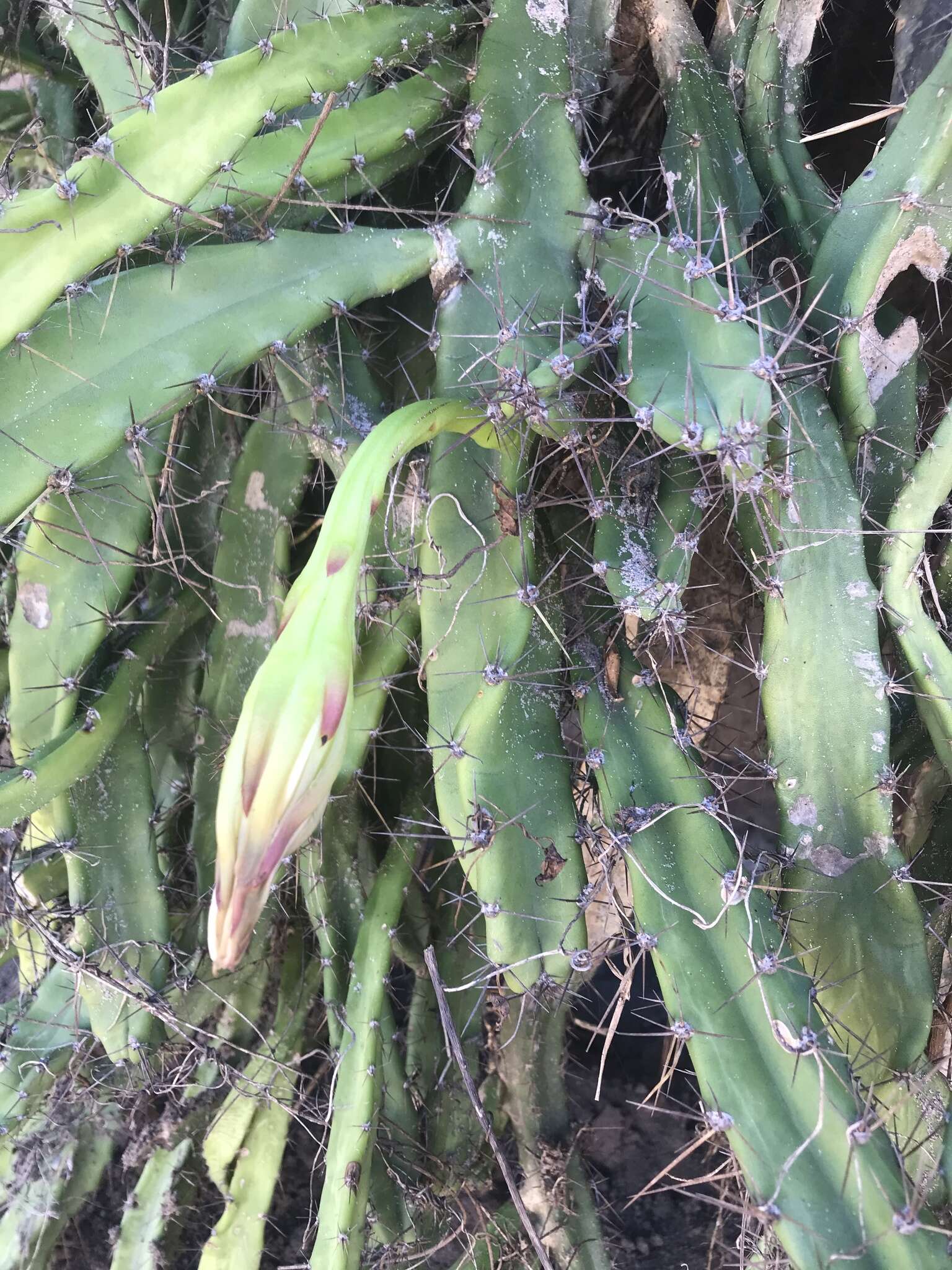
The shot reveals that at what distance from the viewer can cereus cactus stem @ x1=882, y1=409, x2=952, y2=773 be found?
0.90 metres

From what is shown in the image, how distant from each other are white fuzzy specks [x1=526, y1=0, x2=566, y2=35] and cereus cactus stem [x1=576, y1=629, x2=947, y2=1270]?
763 millimetres

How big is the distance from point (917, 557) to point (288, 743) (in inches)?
27.3

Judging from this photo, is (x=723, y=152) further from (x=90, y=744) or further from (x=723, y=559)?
(x=90, y=744)

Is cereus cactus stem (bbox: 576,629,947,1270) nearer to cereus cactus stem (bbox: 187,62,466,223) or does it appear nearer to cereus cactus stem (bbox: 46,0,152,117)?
cereus cactus stem (bbox: 187,62,466,223)

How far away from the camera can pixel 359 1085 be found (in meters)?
1.02

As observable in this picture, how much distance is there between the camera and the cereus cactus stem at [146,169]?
0.80m

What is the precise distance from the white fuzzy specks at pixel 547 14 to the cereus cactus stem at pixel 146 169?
0.85 feet

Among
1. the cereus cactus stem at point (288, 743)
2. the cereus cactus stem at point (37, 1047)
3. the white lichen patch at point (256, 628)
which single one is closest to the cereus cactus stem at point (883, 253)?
the cereus cactus stem at point (288, 743)

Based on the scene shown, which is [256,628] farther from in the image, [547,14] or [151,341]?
[547,14]

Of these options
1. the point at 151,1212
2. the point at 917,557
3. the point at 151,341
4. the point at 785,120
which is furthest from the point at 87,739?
the point at 785,120

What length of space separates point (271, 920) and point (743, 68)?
1.32 metres

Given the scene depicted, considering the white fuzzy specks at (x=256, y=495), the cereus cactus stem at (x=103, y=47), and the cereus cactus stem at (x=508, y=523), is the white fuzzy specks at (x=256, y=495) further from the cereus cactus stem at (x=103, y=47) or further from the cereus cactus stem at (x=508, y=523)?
the cereus cactus stem at (x=103, y=47)

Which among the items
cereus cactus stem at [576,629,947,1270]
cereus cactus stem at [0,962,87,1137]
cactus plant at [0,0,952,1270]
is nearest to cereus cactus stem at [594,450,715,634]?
cactus plant at [0,0,952,1270]

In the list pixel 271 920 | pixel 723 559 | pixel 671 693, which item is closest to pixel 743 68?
pixel 723 559
